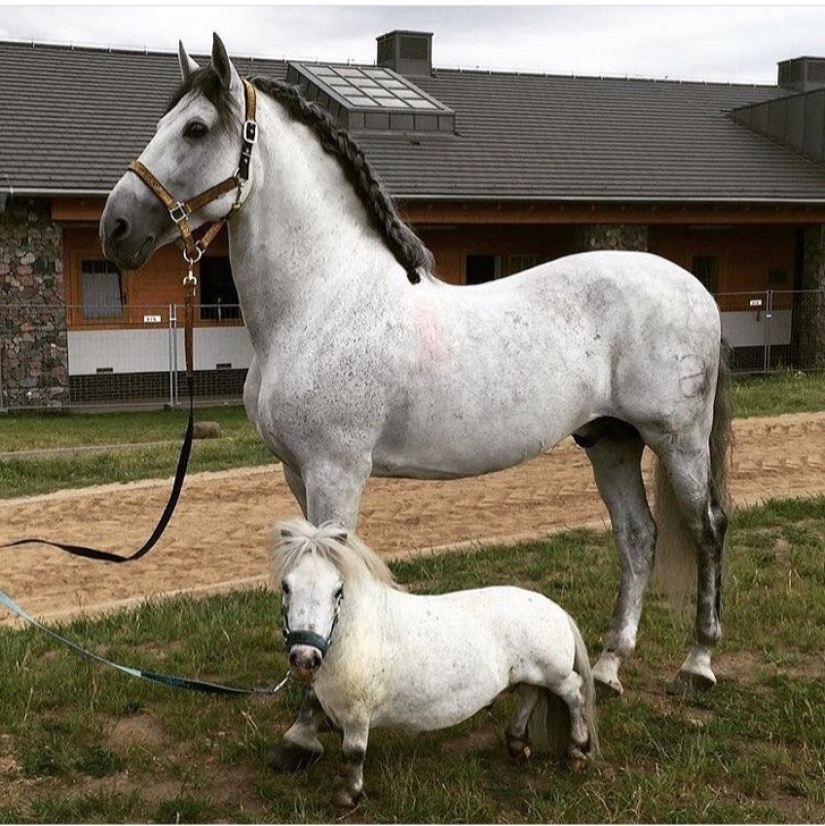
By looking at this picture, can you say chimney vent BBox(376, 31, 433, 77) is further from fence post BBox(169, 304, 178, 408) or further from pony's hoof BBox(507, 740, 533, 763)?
pony's hoof BBox(507, 740, 533, 763)

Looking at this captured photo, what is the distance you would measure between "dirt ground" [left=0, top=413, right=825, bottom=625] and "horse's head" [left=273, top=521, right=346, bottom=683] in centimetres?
309

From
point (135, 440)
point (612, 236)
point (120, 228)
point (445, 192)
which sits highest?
point (445, 192)

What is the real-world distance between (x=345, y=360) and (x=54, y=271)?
13180 mm

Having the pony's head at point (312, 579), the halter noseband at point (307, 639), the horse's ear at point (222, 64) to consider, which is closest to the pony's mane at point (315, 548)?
the pony's head at point (312, 579)

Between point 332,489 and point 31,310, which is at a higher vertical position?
point 31,310

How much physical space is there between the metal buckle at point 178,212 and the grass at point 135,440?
20.7 ft

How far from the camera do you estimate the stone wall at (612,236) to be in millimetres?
18625

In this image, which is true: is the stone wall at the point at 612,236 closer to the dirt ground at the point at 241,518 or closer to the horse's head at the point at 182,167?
the dirt ground at the point at 241,518

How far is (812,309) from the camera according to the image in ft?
67.6

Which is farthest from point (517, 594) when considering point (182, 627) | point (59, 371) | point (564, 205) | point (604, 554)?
point (564, 205)

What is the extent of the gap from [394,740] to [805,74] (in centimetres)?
2906

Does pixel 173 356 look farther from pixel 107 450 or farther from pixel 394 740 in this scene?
pixel 394 740

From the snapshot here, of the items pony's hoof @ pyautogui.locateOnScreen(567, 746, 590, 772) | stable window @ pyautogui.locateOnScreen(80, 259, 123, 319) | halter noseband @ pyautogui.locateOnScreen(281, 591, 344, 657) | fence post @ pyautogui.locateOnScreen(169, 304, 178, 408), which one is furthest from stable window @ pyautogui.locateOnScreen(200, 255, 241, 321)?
halter noseband @ pyautogui.locateOnScreen(281, 591, 344, 657)

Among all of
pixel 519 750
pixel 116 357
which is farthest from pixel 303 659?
pixel 116 357
